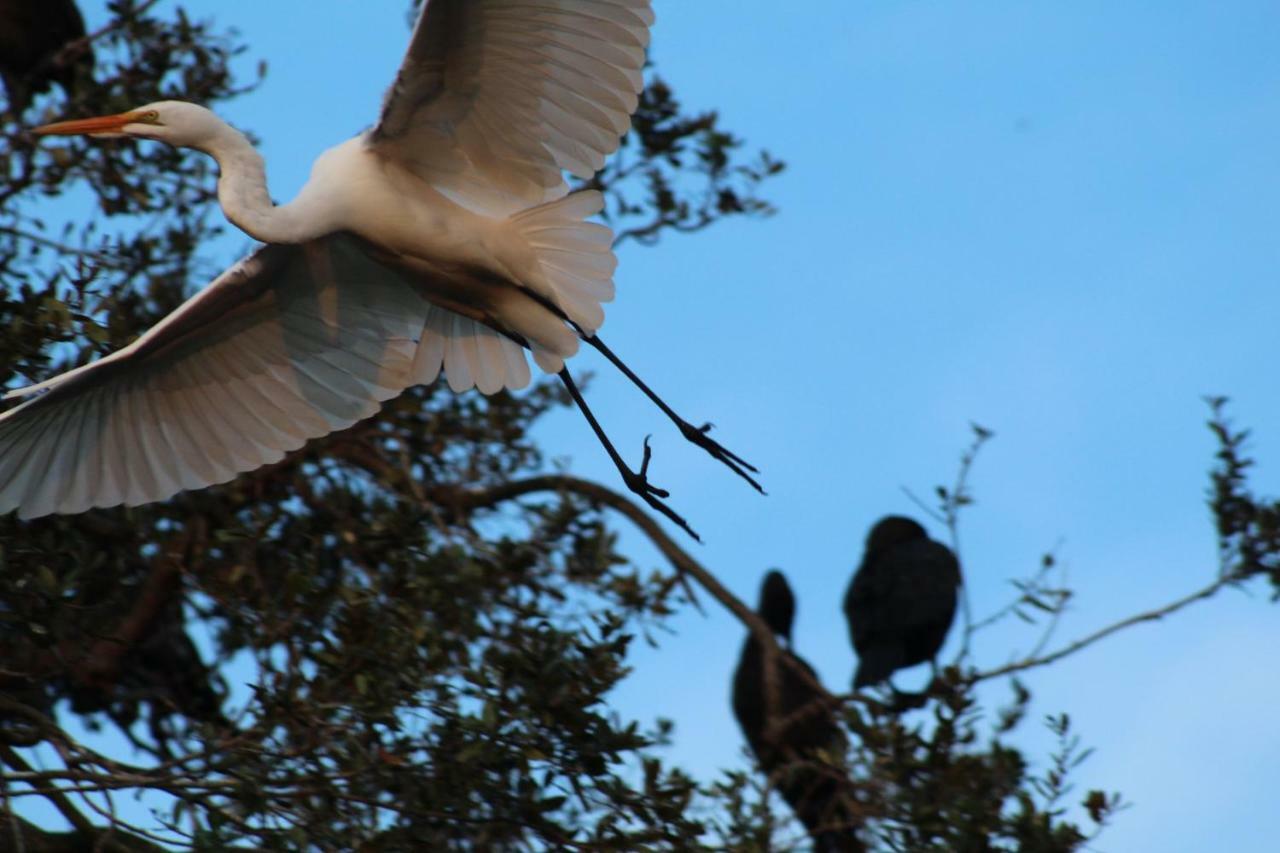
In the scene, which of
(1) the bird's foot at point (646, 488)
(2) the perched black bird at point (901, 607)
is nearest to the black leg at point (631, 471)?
(1) the bird's foot at point (646, 488)

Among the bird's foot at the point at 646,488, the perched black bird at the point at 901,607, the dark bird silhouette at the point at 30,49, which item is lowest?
the bird's foot at the point at 646,488

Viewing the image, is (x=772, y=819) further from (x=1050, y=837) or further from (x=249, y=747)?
(x=249, y=747)

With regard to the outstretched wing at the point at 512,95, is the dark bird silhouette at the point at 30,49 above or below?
above

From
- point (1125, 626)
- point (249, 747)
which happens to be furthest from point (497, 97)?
point (1125, 626)

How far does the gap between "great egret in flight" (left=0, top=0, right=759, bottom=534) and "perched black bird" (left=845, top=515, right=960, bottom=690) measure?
298cm

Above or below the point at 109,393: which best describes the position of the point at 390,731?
below

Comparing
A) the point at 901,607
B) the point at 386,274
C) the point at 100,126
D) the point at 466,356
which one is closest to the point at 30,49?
the point at 100,126

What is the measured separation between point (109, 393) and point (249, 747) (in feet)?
3.70

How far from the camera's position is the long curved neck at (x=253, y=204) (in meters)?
3.67

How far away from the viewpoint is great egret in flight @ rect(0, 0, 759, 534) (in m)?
3.51

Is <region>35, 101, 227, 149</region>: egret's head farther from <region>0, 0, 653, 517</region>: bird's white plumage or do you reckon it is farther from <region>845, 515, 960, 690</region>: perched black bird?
<region>845, 515, 960, 690</region>: perched black bird

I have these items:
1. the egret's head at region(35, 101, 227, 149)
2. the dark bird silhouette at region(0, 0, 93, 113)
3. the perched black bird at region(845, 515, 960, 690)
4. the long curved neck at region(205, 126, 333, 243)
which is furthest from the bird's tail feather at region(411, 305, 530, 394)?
the perched black bird at region(845, 515, 960, 690)

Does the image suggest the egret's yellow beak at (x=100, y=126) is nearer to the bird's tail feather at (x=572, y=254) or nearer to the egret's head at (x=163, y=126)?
the egret's head at (x=163, y=126)

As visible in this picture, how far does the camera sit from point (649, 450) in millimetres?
4289
